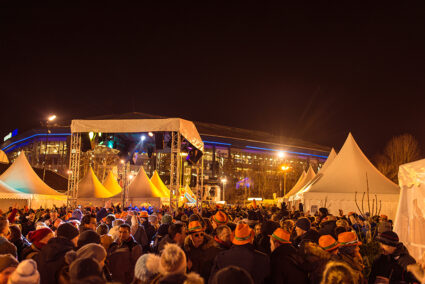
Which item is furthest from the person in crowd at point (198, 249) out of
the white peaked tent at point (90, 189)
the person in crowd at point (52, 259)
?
the white peaked tent at point (90, 189)

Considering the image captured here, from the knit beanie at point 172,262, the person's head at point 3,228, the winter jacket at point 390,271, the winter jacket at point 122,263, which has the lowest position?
the winter jacket at point 122,263

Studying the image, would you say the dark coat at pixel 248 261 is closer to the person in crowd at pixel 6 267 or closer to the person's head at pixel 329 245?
the person's head at pixel 329 245

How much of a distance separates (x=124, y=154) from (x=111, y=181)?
13722 millimetres

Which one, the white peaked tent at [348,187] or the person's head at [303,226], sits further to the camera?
the white peaked tent at [348,187]

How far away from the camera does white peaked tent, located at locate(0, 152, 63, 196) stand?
78.2 feet

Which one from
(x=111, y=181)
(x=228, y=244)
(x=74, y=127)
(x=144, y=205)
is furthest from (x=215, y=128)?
(x=228, y=244)

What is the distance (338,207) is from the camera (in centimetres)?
1856

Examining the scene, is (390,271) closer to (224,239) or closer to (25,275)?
(224,239)

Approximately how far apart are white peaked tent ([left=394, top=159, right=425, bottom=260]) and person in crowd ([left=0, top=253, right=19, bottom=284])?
901 centimetres

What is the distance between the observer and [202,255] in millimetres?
5461

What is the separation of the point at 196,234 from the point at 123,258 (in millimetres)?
1094

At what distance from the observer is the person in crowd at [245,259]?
14.5 ft

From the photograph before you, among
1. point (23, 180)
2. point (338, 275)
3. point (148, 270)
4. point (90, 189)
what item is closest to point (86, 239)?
point (148, 270)

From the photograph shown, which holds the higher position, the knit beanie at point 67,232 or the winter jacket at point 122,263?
the knit beanie at point 67,232
